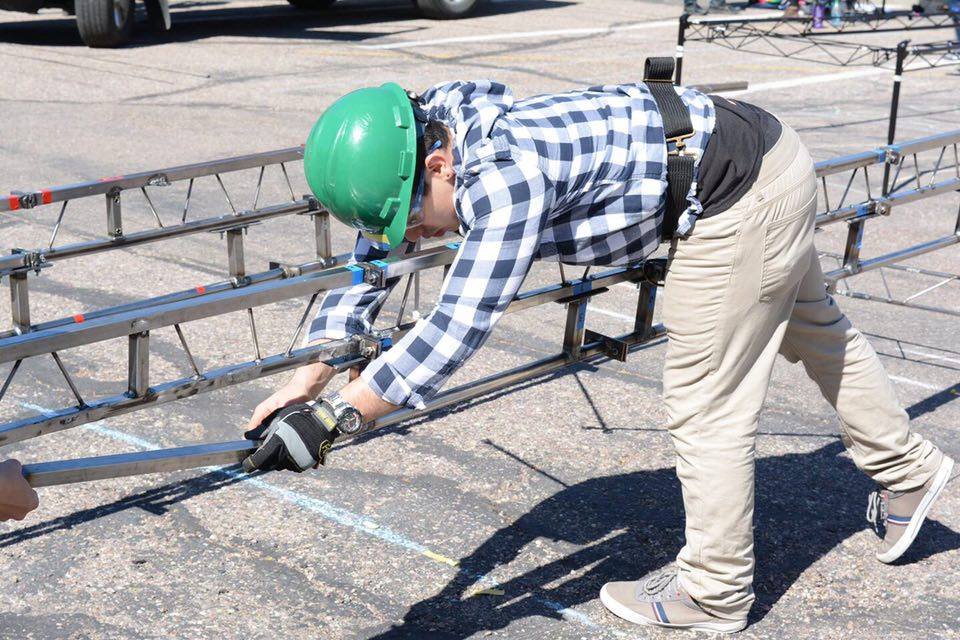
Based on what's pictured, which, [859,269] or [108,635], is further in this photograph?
[859,269]

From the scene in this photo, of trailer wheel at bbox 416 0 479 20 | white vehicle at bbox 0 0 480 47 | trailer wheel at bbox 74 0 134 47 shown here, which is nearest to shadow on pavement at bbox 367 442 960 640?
white vehicle at bbox 0 0 480 47

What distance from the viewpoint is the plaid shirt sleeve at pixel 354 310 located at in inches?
129

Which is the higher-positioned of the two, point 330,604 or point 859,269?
point 859,269

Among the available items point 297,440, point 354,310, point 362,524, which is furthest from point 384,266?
point 362,524

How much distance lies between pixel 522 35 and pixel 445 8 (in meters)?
1.77

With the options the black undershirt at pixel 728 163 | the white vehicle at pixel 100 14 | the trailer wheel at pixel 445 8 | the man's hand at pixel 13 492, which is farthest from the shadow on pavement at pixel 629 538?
the trailer wheel at pixel 445 8

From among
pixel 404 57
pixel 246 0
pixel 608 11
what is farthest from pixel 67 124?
pixel 608 11

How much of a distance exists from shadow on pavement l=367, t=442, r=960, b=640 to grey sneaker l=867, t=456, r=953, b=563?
0.49ft

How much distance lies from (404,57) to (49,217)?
829 cm

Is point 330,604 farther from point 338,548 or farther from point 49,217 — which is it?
point 49,217

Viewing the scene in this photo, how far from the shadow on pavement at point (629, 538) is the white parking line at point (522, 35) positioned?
40.4 ft

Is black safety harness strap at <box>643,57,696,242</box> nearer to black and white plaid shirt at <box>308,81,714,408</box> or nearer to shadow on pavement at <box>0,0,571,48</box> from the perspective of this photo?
black and white plaid shirt at <box>308,81,714,408</box>

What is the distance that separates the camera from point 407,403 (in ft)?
8.93

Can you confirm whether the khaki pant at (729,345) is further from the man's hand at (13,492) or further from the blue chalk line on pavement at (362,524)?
the man's hand at (13,492)
